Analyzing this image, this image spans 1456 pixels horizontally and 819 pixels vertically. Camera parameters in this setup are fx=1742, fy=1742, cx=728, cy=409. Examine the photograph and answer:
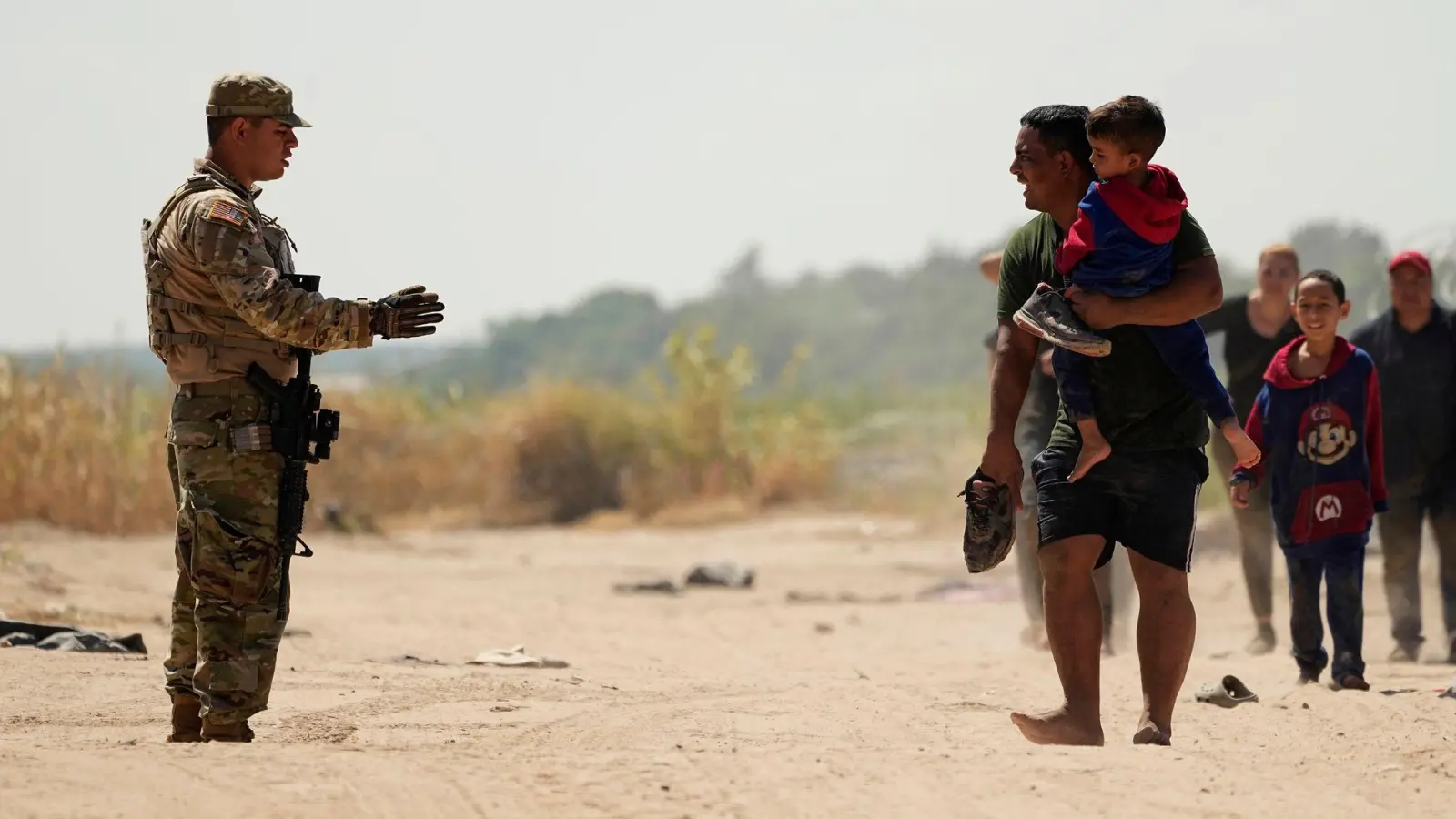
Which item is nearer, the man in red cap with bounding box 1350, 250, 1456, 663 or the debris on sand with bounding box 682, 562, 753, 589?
the man in red cap with bounding box 1350, 250, 1456, 663

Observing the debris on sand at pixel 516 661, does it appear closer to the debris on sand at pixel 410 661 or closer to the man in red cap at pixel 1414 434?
the debris on sand at pixel 410 661

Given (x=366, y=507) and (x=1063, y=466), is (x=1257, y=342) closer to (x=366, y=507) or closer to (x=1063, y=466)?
(x=1063, y=466)

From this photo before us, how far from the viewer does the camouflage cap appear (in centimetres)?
545

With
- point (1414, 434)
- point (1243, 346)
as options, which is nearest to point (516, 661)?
point (1243, 346)

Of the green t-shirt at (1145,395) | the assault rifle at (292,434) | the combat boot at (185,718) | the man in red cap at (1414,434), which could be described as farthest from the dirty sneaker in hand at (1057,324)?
the man in red cap at (1414,434)

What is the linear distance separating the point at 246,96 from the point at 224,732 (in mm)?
1964

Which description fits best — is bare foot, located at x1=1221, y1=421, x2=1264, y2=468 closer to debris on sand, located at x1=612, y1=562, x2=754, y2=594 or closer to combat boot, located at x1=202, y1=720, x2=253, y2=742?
combat boot, located at x1=202, y1=720, x2=253, y2=742

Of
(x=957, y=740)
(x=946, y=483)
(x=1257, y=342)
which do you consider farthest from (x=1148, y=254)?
(x=946, y=483)

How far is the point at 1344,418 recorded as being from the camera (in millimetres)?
7520

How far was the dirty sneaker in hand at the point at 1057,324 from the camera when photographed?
507cm

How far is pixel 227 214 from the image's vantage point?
5195 millimetres

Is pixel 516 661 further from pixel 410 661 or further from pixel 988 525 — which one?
pixel 988 525

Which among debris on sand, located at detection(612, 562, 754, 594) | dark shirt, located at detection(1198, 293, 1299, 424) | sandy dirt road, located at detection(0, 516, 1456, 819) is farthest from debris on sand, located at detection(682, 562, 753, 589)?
dark shirt, located at detection(1198, 293, 1299, 424)

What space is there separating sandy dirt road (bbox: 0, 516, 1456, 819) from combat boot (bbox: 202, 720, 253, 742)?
15 cm
